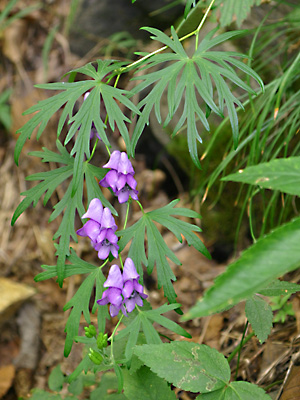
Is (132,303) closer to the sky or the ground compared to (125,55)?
closer to the ground

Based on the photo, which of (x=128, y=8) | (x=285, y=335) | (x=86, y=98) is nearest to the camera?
(x=86, y=98)

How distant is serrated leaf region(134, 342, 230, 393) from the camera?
115 centimetres

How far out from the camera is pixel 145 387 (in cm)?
133

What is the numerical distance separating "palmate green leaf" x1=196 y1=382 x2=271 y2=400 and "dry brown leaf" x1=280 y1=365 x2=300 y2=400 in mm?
188

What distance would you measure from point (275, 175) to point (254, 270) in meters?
0.24

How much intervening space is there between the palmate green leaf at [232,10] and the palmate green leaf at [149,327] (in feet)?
4.45

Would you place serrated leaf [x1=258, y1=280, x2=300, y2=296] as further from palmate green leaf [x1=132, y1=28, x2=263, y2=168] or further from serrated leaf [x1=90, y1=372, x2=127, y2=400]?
serrated leaf [x1=90, y1=372, x2=127, y2=400]

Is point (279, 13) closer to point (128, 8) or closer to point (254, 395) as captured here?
point (128, 8)

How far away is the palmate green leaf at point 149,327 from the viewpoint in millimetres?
1256

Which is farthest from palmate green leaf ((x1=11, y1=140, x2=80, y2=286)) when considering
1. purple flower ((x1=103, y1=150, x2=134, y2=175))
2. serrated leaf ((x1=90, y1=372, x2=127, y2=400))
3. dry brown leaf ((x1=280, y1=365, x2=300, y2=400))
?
dry brown leaf ((x1=280, y1=365, x2=300, y2=400))

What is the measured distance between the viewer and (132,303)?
51.1 inches

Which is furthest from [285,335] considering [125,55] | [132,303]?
[125,55]

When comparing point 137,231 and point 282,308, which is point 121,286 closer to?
point 137,231

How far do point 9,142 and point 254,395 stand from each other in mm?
3059
